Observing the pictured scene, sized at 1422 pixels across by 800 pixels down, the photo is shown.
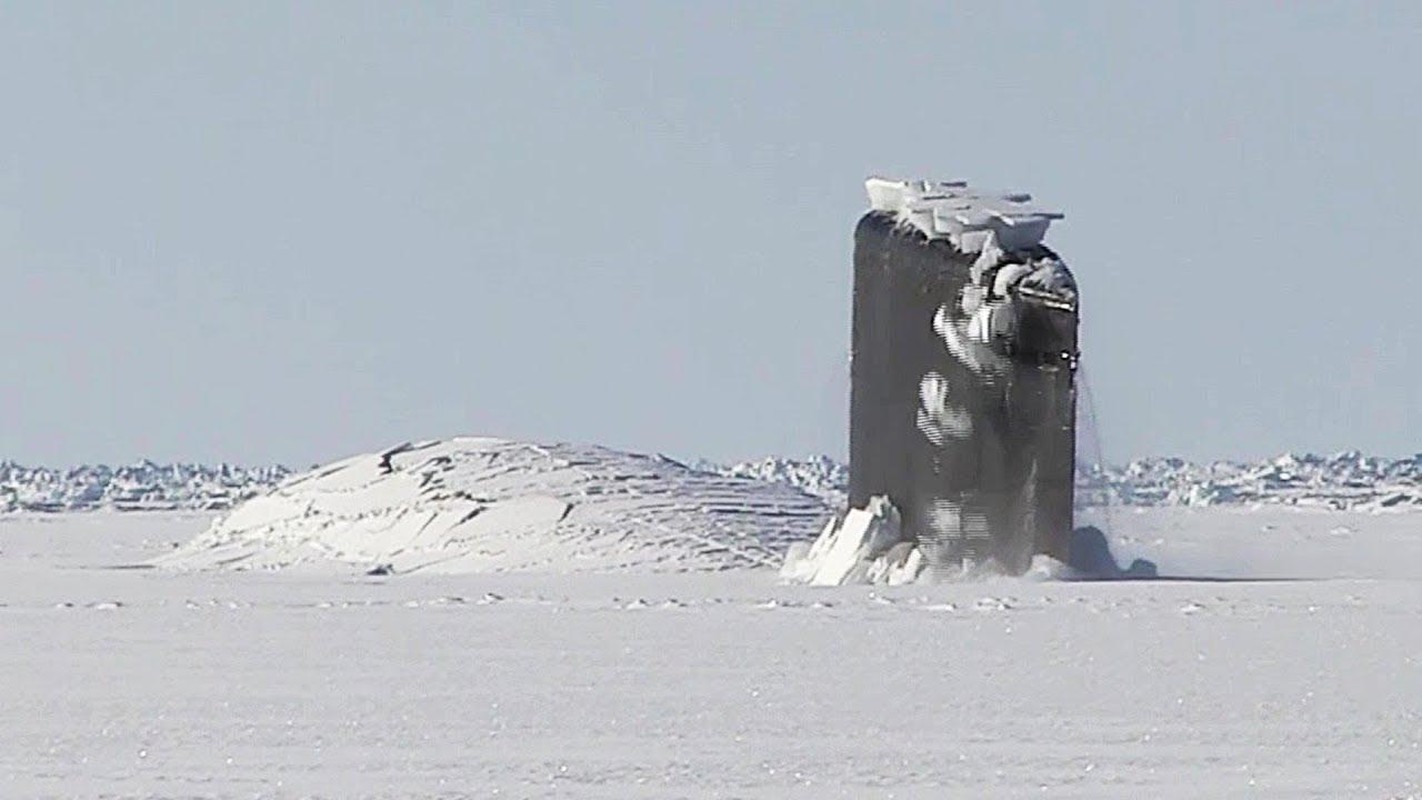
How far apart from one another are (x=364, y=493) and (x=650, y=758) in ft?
45.9

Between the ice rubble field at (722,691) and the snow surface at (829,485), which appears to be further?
the snow surface at (829,485)

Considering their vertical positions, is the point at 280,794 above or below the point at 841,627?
above

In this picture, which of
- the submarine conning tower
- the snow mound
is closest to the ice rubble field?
the submarine conning tower

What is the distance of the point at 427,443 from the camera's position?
72.5 ft

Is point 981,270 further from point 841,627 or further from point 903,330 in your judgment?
point 841,627

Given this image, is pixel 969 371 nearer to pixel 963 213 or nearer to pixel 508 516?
pixel 963 213

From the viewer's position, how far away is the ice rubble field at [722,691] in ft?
23.7

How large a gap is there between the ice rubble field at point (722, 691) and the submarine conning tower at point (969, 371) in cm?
58

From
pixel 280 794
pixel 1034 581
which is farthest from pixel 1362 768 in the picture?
pixel 1034 581

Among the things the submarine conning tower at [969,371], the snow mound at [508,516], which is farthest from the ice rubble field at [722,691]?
the snow mound at [508,516]

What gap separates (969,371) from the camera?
50.9ft

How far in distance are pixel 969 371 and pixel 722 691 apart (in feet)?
21.2

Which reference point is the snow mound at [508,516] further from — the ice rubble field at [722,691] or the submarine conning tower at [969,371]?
the ice rubble field at [722,691]

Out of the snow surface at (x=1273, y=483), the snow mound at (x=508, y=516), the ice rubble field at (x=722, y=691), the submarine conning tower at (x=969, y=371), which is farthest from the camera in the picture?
the snow surface at (x=1273, y=483)
